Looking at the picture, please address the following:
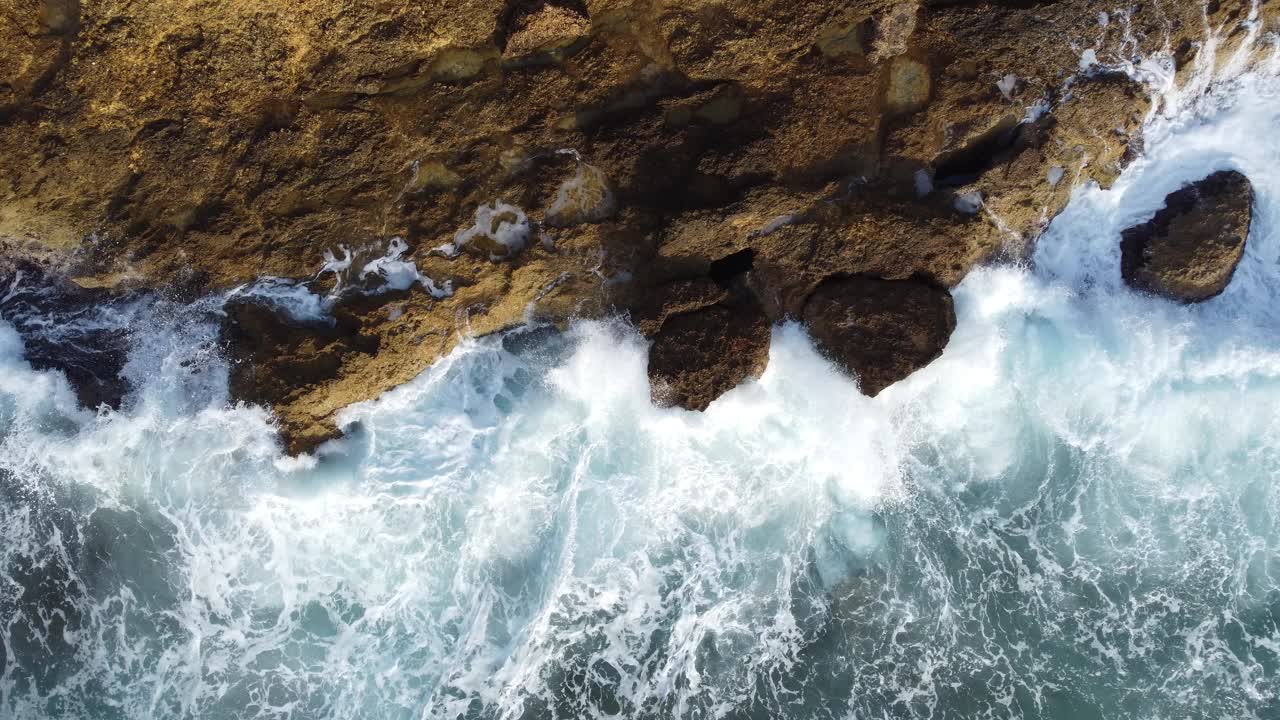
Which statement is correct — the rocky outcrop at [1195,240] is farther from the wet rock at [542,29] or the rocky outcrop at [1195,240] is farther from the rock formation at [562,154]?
the wet rock at [542,29]

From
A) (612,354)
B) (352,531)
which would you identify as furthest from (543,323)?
(352,531)

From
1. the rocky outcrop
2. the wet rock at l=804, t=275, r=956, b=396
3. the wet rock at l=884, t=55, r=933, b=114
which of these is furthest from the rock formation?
the rocky outcrop

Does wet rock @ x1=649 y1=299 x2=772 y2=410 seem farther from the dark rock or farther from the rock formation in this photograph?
the dark rock

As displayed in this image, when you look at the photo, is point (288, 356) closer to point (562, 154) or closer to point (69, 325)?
point (69, 325)

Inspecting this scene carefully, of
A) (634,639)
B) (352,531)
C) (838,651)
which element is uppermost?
(352,531)

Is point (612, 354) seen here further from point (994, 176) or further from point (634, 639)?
point (994, 176)

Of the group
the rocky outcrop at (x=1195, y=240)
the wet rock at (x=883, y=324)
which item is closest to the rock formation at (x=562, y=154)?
the wet rock at (x=883, y=324)
